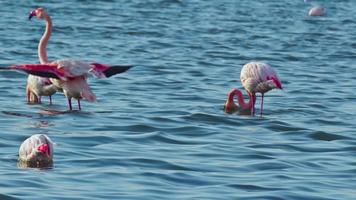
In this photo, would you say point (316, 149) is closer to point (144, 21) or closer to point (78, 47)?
point (78, 47)

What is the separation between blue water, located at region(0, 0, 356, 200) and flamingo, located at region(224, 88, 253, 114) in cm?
22

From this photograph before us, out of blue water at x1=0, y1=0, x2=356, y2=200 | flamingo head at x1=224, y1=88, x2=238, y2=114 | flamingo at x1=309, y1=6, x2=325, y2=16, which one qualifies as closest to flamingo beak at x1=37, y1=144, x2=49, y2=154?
blue water at x1=0, y1=0, x2=356, y2=200

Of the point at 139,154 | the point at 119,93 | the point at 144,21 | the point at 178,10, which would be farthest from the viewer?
the point at 178,10

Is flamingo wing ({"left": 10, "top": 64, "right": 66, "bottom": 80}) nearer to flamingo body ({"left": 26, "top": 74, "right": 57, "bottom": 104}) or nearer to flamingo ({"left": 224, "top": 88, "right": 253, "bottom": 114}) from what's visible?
flamingo body ({"left": 26, "top": 74, "right": 57, "bottom": 104})

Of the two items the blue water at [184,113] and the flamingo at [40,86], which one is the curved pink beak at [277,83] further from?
the flamingo at [40,86]

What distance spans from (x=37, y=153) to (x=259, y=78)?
5332 millimetres

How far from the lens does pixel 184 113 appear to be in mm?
14242

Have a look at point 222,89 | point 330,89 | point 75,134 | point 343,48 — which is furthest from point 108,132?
point 343,48

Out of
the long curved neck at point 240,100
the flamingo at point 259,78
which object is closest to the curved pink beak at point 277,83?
the flamingo at point 259,78

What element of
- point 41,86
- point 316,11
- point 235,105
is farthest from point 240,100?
point 316,11

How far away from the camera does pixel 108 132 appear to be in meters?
12.4

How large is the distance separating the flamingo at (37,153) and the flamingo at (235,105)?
471 centimetres

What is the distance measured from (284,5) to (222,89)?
51.5 ft

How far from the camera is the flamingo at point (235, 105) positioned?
47.6 feet
